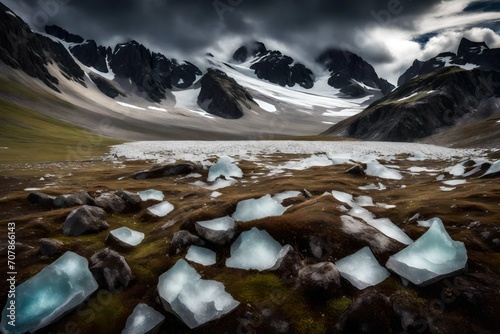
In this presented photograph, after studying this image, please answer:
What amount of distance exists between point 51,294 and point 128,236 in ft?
16.3

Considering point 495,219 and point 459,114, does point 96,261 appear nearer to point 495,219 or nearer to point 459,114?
point 495,219

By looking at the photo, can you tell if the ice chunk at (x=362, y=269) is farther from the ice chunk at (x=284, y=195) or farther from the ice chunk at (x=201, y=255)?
the ice chunk at (x=284, y=195)

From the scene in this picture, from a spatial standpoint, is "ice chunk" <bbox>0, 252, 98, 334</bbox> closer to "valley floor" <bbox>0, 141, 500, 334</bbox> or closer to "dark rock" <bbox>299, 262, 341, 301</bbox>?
"valley floor" <bbox>0, 141, 500, 334</bbox>

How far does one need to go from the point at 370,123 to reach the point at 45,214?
19155 cm

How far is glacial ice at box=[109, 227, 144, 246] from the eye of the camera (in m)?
14.7

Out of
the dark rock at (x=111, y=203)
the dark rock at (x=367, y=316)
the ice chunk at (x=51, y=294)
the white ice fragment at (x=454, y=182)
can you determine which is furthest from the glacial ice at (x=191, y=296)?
the white ice fragment at (x=454, y=182)

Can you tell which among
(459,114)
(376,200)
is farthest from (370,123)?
(376,200)

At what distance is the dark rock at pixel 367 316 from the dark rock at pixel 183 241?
7226 mm

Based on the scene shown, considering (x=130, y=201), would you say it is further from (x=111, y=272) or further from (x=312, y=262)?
(x=312, y=262)

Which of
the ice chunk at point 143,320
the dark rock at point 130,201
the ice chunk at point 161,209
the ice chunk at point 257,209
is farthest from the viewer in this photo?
the dark rock at point 130,201

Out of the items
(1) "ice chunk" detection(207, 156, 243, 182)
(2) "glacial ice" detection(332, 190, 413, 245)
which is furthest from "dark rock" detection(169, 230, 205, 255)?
(1) "ice chunk" detection(207, 156, 243, 182)

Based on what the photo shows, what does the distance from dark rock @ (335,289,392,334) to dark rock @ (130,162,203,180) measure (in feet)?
92.7

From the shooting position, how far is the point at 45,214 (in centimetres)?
1795

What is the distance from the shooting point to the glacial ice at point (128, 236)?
14.7 meters
